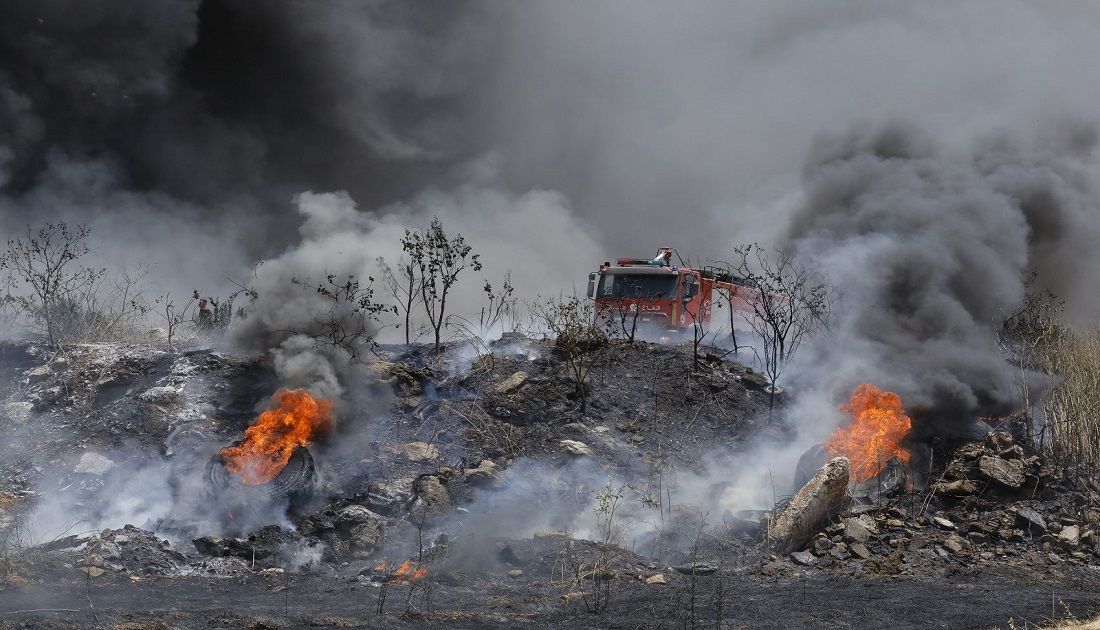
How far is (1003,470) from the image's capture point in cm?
1232

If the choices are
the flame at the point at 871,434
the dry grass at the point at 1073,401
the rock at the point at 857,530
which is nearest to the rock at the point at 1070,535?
the dry grass at the point at 1073,401

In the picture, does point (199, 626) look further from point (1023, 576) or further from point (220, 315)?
point (220, 315)

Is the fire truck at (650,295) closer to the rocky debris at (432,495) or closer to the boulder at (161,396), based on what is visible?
the rocky debris at (432,495)

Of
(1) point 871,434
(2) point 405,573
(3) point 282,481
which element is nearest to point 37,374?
(3) point 282,481

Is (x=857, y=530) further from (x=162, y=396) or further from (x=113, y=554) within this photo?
(x=162, y=396)

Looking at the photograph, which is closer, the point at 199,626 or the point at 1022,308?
the point at 199,626

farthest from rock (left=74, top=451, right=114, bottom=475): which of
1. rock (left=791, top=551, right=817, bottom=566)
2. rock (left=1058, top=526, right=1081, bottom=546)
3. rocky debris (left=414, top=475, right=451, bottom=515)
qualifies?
rock (left=1058, top=526, right=1081, bottom=546)

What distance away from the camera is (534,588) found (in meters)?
9.59

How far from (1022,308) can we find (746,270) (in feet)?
17.9

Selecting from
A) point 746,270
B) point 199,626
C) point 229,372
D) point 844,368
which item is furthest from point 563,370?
point 199,626

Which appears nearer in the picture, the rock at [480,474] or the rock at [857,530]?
the rock at [857,530]

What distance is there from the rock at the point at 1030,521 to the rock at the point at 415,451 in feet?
29.0

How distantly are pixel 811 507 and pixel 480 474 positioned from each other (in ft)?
16.3

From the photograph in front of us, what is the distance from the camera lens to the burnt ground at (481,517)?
339 inches
